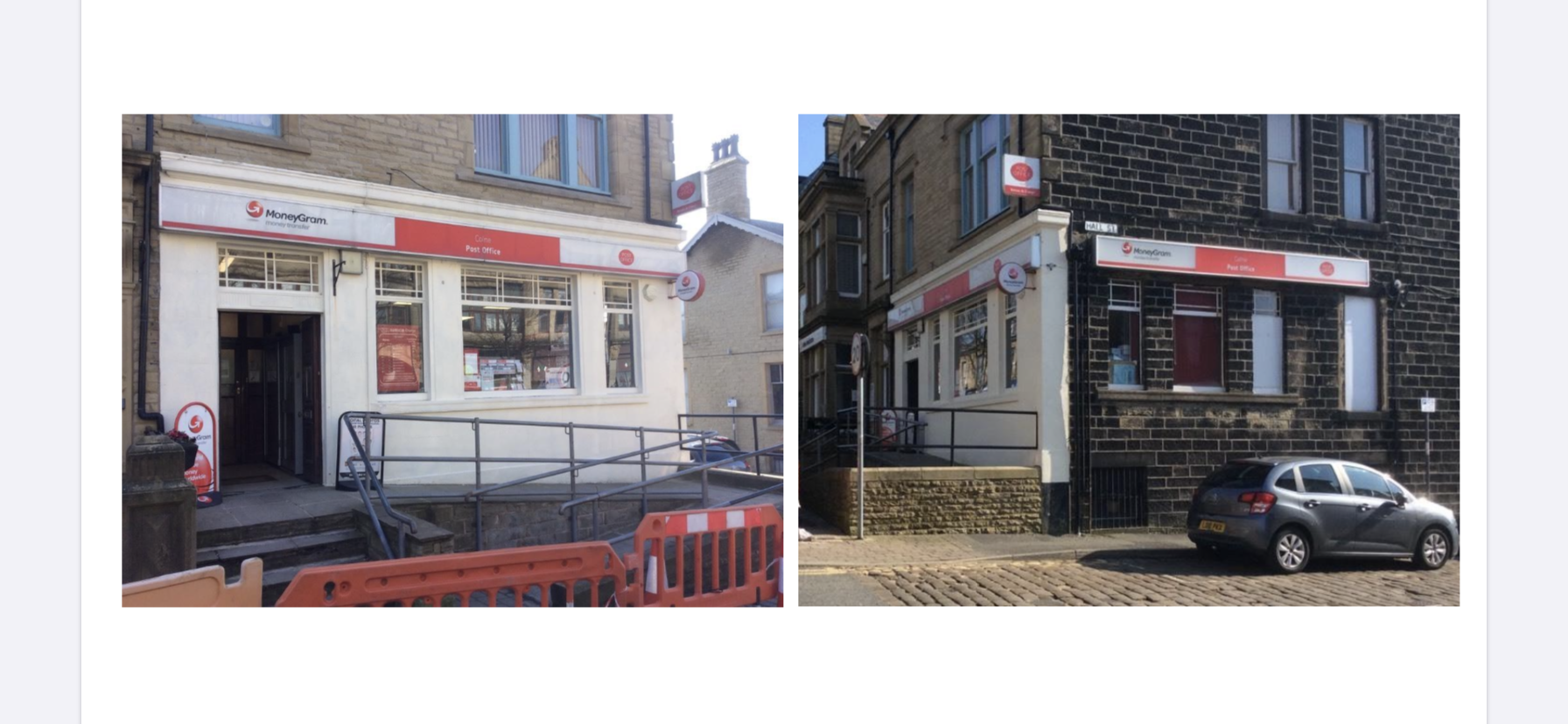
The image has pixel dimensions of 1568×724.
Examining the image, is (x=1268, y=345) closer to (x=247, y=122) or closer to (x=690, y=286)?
(x=690, y=286)

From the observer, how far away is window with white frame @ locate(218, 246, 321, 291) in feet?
21.1

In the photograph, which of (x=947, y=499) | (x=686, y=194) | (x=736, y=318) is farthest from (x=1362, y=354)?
(x=686, y=194)

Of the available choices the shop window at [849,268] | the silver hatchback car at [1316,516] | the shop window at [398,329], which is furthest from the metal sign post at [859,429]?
the shop window at [398,329]

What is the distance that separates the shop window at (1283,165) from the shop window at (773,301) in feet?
14.3

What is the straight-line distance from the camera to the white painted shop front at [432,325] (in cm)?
664

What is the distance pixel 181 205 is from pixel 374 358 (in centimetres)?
159

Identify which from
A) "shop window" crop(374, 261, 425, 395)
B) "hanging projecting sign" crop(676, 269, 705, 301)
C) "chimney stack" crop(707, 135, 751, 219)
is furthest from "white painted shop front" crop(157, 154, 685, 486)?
"chimney stack" crop(707, 135, 751, 219)

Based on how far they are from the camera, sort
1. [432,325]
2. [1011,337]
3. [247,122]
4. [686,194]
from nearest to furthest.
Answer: [247,122] → [686,194] → [432,325] → [1011,337]

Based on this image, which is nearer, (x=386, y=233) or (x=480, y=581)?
(x=480, y=581)

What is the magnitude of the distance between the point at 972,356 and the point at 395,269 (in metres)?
4.77

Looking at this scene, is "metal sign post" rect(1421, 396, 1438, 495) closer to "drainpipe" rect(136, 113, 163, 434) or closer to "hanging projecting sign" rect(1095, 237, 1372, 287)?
"hanging projecting sign" rect(1095, 237, 1372, 287)

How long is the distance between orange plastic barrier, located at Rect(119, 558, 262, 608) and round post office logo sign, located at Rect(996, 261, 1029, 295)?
6006 millimetres

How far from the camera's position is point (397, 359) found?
6.96 m

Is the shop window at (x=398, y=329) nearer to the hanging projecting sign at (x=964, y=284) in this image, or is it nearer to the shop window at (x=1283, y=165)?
the hanging projecting sign at (x=964, y=284)
